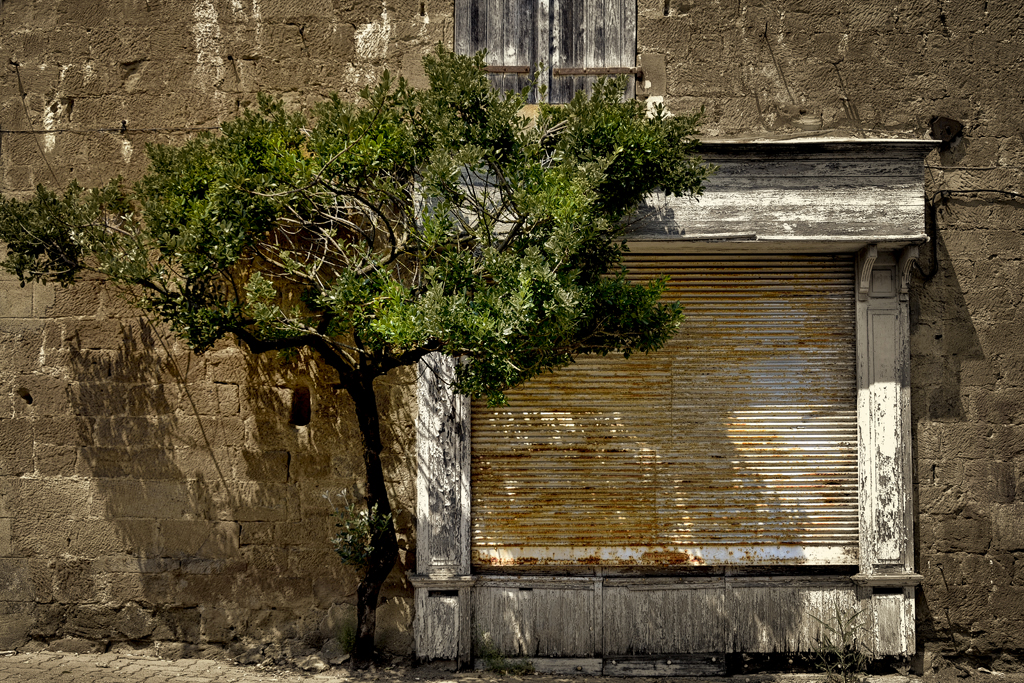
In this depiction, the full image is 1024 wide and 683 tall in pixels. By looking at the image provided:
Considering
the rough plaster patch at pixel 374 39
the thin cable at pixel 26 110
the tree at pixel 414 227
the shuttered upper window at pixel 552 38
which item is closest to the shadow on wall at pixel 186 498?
the tree at pixel 414 227

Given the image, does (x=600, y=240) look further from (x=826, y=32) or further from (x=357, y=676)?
(x=357, y=676)

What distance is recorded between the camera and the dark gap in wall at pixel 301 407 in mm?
5863

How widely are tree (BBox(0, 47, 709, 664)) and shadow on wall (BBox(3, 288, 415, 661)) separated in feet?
1.53

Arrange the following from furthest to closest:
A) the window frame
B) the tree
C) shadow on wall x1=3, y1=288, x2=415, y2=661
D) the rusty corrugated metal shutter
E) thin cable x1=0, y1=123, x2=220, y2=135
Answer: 1. thin cable x1=0, y1=123, x2=220, y2=135
2. shadow on wall x1=3, y1=288, x2=415, y2=661
3. the rusty corrugated metal shutter
4. the window frame
5. the tree

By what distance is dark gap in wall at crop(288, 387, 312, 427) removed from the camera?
5.86 m

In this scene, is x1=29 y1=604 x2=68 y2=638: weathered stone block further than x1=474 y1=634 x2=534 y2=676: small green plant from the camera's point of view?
Yes

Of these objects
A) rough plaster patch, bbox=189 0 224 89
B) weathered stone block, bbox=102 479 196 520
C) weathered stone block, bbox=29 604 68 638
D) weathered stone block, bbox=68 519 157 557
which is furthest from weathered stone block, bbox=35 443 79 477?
rough plaster patch, bbox=189 0 224 89

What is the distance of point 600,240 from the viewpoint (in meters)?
4.78

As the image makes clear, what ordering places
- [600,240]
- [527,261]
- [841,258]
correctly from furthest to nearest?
[841,258] < [600,240] < [527,261]

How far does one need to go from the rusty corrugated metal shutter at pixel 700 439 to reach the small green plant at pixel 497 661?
2.01ft

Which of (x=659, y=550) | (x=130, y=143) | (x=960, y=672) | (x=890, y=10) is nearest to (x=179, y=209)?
(x=130, y=143)

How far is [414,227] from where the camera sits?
4.82 m

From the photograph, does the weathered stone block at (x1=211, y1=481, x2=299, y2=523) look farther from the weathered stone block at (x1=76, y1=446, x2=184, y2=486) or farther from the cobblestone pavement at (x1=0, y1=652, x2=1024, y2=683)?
the cobblestone pavement at (x1=0, y1=652, x2=1024, y2=683)

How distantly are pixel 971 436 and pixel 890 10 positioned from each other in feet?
10.9
